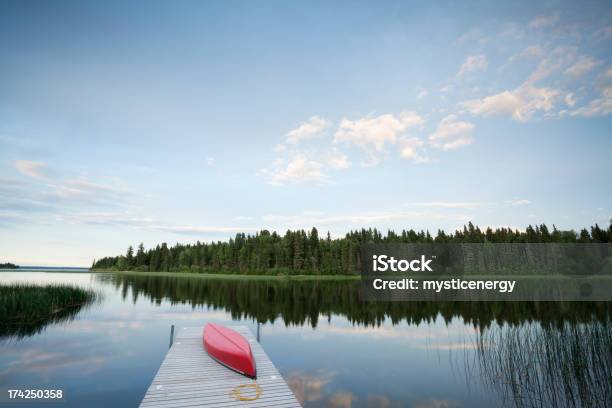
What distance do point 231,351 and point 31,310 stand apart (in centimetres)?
2010

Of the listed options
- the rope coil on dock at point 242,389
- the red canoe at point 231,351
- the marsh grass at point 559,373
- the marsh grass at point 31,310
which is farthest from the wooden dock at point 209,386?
the marsh grass at point 31,310

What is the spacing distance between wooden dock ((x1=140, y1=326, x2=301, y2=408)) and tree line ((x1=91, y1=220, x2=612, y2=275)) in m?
87.2

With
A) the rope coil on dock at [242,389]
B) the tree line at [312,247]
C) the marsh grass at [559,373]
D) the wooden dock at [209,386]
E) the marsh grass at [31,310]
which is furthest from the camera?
the tree line at [312,247]

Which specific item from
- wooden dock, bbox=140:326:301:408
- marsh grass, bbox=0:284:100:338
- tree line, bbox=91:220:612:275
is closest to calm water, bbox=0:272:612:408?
marsh grass, bbox=0:284:100:338

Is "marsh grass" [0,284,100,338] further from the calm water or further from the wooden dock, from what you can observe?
the wooden dock

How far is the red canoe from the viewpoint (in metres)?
10.2

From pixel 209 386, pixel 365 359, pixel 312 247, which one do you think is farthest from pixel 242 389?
pixel 312 247

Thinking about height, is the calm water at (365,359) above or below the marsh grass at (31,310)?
below

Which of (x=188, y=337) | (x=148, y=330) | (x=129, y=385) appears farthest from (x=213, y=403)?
(x=148, y=330)

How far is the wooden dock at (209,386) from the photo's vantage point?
316 inches

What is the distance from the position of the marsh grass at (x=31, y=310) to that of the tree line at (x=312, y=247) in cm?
7296

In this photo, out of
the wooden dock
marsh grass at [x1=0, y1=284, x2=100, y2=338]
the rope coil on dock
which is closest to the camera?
the wooden dock

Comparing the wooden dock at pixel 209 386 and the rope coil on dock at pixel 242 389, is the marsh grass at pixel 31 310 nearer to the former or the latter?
the wooden dock at pixel 209 386

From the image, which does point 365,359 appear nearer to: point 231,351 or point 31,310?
point 231,351
